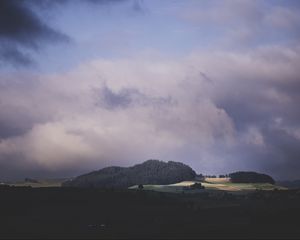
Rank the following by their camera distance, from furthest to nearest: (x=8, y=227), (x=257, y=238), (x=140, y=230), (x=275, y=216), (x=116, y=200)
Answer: (x=116, y=200)
(x=275, y=216)
(x=8, y=227)
(x=140, y=230)
(x=257, y=238)

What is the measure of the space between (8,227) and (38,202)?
42.0m

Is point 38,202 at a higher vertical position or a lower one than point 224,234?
higher

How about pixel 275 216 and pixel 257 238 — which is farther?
pixel 275 216

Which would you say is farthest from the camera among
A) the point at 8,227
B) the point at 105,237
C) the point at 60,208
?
the point at 60,208

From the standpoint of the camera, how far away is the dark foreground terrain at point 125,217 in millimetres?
A: 81062

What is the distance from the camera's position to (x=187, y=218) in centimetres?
10494

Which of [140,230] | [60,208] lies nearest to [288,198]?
[60,208]

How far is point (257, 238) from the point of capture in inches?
2820

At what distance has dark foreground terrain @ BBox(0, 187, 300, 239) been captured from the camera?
81.1m

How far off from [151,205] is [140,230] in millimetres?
60587

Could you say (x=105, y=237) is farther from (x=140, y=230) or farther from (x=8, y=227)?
(x=8, y=227)

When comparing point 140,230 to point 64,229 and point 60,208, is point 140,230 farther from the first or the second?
point 60,208

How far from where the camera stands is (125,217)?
11125cm

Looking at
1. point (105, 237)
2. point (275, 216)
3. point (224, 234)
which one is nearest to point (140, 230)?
point (105, 237)
